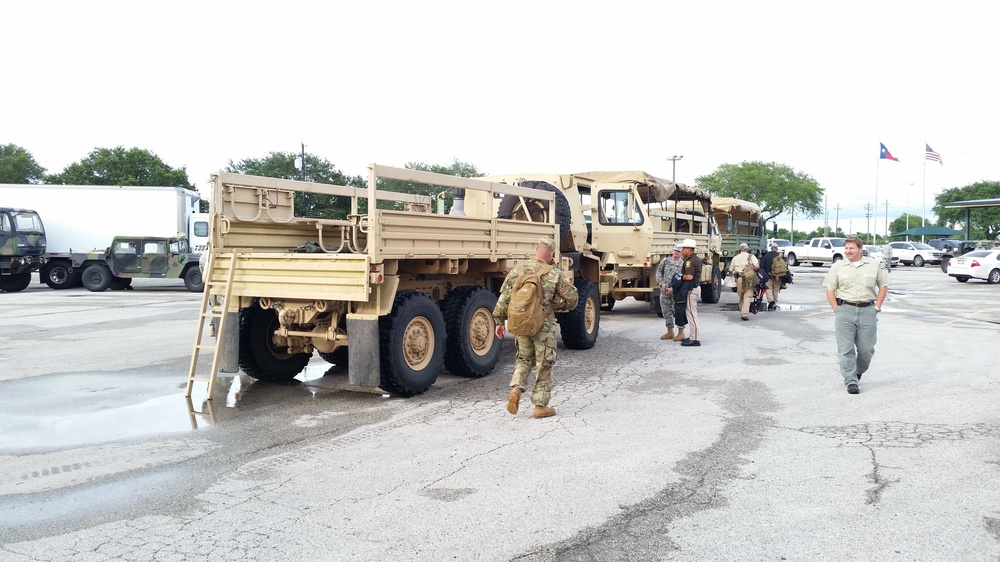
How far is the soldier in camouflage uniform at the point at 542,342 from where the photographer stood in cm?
676

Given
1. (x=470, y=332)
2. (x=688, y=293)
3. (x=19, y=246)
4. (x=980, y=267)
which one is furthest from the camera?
(x=980, y=267)

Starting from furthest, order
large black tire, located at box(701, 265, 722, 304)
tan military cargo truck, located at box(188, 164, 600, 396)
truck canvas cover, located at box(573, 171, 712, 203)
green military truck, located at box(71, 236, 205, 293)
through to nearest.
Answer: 1. green military truck, located at box(71, 236, 205, 293)
2. large black tire, located at box(701, 265, 722, 304)
3. truck canvas cover, located at box(573, 171, 712, 203)
4. tan military cargo truck, located at box(188, 164, 600, 396)

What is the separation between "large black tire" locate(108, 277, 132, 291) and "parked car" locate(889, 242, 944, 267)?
1612 inches

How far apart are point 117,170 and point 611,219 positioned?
1869 inches

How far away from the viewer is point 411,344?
25.2 ft

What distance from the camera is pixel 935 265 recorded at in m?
46.3

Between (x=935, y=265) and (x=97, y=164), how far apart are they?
2154 inches

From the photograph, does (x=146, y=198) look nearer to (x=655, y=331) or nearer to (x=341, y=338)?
(x=655, y=331)

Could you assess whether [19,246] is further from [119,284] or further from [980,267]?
[980,267]

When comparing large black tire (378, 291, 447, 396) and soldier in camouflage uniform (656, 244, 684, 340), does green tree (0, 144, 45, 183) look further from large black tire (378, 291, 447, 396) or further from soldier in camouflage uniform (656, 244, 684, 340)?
large black tire (378, 291, 447, 396)

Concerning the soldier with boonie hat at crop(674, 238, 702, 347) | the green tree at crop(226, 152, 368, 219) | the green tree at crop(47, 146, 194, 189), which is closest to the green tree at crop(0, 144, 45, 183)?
the green tree at crop(47, 146, 194, 189)

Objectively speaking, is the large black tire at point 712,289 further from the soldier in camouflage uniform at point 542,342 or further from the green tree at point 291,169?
the green tree at point 291,169

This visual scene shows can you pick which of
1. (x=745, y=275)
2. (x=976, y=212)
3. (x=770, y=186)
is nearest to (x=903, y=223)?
(x=976, y=212)

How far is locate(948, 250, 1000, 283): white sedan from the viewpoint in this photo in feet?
93.7
